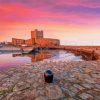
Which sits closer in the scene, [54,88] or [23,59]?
[54,88]

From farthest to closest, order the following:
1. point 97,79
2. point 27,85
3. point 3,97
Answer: point 97,79, point 27,85, point 3,97

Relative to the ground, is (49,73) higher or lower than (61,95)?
higher

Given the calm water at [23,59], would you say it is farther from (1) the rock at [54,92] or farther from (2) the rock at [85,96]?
(2) the rock at [85,96]

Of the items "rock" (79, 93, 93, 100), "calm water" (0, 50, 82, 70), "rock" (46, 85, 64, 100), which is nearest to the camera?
"rock" (79, 93, 93, 100)

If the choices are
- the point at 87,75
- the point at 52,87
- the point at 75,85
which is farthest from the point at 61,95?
the point at 87,75

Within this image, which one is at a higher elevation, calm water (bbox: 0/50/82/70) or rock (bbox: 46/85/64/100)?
rock (bbox: 46/85/64/100)

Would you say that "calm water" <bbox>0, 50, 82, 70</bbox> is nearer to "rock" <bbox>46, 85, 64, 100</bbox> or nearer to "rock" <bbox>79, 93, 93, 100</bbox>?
"rock" <bbox>46, 85, 64, 100</bbox>

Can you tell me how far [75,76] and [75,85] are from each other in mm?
1601

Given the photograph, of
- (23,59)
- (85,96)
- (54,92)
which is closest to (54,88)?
(54,92)

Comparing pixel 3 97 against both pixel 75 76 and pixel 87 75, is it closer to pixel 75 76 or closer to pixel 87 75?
pixel 75 76

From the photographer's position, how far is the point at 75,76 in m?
9.43

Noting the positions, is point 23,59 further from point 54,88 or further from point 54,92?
point 54,92

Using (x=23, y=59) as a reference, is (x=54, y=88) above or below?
above

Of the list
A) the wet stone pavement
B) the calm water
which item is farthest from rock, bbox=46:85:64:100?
the calm water
